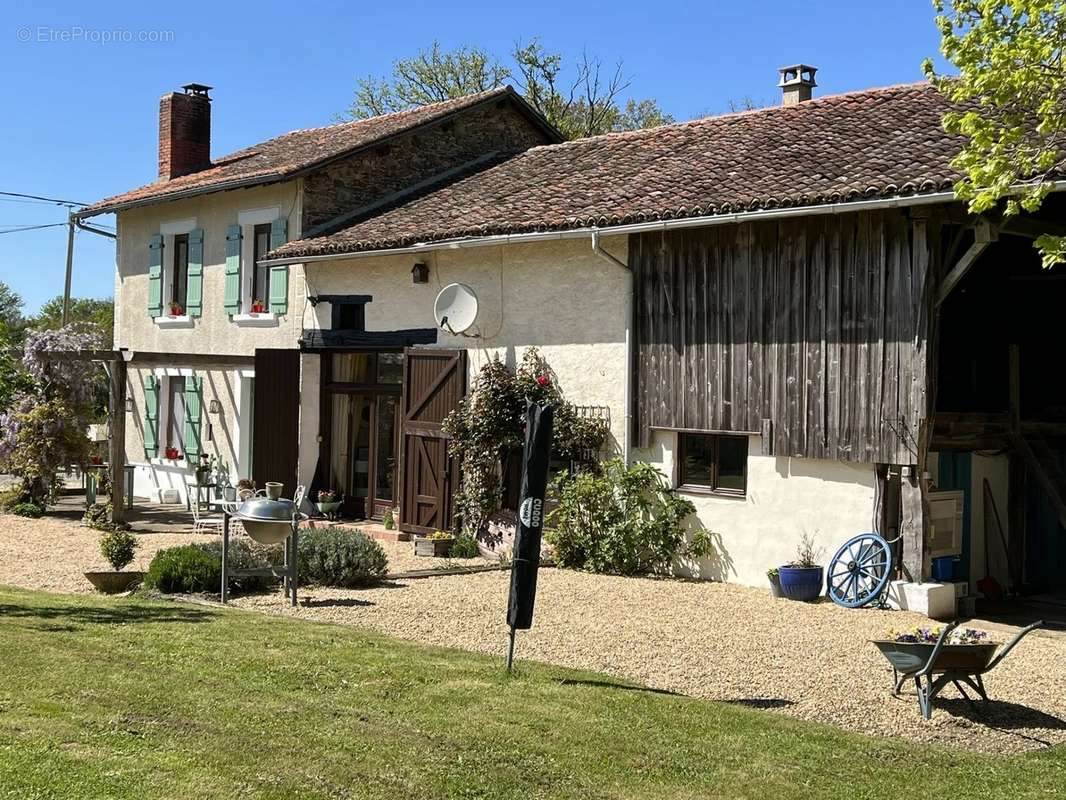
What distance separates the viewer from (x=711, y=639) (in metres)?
9.82

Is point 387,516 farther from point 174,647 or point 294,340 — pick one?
point 174,647

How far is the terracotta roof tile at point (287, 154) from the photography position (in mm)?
→ 18656

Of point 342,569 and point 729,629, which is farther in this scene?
point 342,569

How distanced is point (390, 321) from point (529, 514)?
9363mm

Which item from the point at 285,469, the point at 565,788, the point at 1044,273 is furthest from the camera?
the point at 285,469

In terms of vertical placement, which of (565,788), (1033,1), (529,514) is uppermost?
(1033,1)

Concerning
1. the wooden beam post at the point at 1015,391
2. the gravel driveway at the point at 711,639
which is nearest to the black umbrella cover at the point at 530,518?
the gravel driveway at the point at 711,639

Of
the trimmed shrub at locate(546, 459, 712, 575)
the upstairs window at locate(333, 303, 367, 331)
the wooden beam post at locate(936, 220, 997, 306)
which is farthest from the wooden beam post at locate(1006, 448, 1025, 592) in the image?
the upstairs window at locate(333, 303, 367, 331)

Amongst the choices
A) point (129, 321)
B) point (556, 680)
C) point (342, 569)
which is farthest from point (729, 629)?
point (129, 321)

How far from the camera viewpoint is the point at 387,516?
674 inches

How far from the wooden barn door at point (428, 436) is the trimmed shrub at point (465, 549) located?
734mm

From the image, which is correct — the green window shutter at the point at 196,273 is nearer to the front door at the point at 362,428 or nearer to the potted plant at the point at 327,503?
the front door at the point at 362,428

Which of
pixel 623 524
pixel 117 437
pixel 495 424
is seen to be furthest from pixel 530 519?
pixel 117 437

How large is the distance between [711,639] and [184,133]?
1657cm
